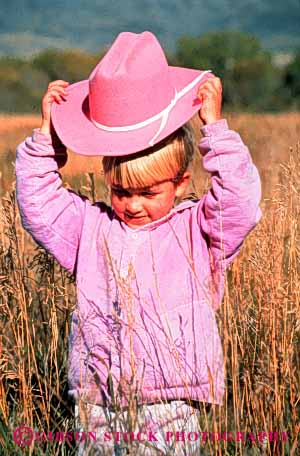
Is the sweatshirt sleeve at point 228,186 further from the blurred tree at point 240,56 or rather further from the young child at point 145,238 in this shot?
the blurred tree at point 240,56

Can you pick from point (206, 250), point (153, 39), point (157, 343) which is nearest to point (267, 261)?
point (206, 250)

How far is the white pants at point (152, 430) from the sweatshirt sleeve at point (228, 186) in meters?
0.50

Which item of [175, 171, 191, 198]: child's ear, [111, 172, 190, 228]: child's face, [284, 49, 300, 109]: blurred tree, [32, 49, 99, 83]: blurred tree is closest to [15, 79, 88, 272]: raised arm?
[111, 172, 190, 228]: child's face

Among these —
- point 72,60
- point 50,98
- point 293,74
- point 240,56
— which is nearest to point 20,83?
point 72,60

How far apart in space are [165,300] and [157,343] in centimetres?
13

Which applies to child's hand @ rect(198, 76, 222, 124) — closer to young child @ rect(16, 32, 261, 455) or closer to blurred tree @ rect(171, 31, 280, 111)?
young child @ rect(16, 32, 261, 455)

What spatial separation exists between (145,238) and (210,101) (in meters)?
0.46

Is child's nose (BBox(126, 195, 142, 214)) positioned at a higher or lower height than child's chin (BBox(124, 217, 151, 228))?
higher

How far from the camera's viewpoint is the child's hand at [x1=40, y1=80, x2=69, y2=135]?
2.61 metres

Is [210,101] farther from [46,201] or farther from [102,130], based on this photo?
[46,201]

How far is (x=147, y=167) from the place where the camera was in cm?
242

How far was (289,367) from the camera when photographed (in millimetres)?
2674

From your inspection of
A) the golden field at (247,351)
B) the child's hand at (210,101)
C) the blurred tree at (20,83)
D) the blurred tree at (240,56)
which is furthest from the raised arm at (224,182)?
the blurred tree at (240,56)

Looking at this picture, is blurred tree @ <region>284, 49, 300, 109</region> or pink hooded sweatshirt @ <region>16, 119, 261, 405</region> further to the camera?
blurred tree @ <region>284, 49, 300, 109</region>
